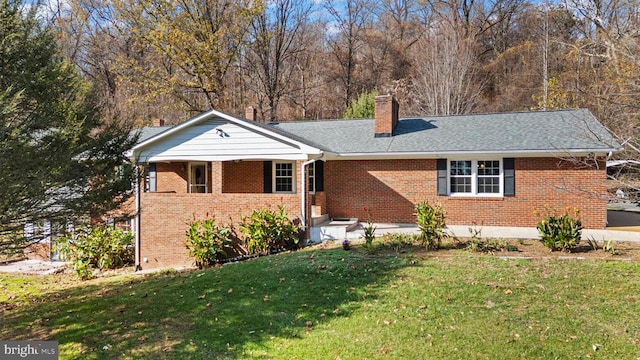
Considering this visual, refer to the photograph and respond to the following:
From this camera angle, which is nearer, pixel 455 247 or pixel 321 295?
pixel 321 295

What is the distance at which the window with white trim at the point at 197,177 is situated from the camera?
16328mm

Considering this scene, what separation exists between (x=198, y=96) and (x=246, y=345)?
26.7 meters

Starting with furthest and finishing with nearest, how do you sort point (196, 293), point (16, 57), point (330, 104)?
point (330, 104) → point (196, 293) → point (16, 57)

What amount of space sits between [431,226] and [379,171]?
493 cm

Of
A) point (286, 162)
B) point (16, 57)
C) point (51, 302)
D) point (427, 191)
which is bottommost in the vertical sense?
point (51, 302)

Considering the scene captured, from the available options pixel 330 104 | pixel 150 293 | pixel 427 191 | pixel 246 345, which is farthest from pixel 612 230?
pixel 330 104

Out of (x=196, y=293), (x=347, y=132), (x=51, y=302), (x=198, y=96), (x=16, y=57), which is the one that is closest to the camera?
(x=16, y=57)

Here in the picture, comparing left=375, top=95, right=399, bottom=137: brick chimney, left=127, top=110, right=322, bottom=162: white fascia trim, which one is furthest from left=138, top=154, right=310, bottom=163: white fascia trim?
left=375, top=95, right=399, bottom=137: brick chimney

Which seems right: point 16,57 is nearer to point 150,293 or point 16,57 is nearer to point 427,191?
point 150,293

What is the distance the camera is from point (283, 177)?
1507 centimetres

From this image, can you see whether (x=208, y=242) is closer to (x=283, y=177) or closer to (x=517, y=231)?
(x=283, y=177)

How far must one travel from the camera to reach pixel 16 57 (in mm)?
6059

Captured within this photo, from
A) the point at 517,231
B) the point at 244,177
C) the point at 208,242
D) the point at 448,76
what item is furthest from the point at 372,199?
the point at 448,76
